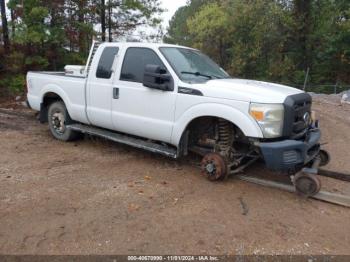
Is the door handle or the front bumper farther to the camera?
the door handle

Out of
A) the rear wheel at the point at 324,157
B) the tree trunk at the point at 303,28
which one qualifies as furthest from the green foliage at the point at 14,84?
the tree trunk at the point at 303,28

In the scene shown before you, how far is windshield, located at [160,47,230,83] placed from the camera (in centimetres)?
570

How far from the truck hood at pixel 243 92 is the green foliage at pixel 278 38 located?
21254 millimetres

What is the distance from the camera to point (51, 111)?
774 centimetres

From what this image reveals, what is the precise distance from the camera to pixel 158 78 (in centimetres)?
558

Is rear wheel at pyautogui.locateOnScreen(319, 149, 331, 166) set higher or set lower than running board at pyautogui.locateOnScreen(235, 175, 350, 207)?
higher

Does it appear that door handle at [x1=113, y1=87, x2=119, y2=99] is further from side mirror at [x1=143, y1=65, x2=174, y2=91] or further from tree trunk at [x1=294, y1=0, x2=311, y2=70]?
tree trunk at [x1=294, y1=0, x2=311, y2=70]

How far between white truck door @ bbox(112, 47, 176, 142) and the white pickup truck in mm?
15

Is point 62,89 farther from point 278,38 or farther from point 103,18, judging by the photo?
point 278,38

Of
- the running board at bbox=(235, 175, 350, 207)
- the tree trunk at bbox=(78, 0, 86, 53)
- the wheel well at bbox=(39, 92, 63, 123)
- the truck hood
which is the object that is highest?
the tree trunk at bbox=(78, 0, 86, 53)

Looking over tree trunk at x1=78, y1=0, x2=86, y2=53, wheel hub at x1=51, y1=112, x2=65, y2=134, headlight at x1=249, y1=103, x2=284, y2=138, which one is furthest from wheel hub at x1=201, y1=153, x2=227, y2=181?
tree trunk at x1=78, y1=0, x2=86, y2=53

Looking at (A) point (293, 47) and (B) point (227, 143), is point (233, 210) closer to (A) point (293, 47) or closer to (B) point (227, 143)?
(B) point (227, 143)

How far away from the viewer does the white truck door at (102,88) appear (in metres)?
6.46

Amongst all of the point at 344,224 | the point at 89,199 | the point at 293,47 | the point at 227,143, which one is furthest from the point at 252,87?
the point at 293,47
